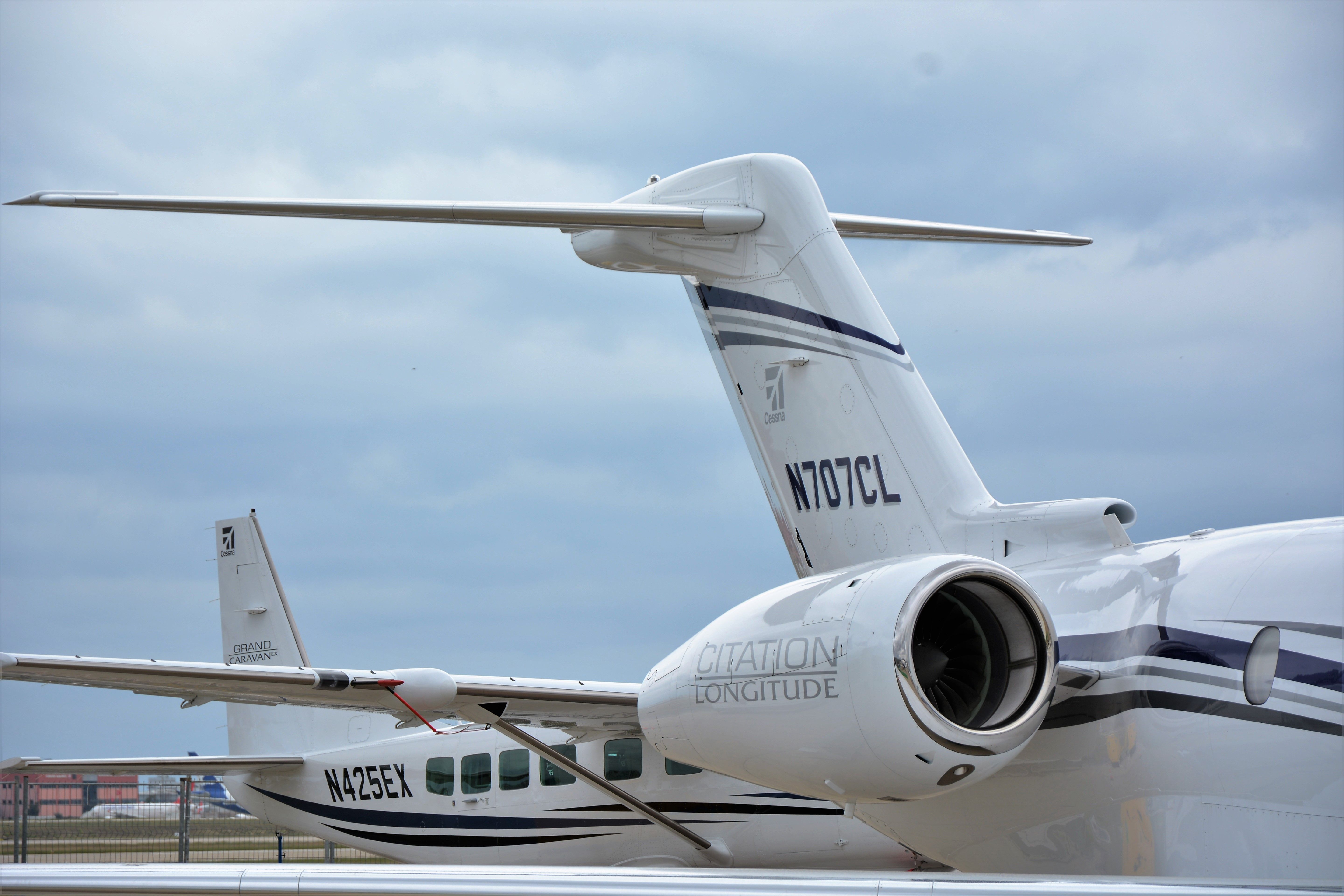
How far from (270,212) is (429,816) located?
7305 millimetres

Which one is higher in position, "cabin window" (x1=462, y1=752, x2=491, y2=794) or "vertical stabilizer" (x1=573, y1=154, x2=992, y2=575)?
"vertical stabilizer" (x1=573, y1=154, x2=992, y2=575)

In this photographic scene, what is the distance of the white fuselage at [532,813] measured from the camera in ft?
32.8

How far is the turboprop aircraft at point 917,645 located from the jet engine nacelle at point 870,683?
1 cm

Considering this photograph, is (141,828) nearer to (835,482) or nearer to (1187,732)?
(835,482)

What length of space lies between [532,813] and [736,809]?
2404mm

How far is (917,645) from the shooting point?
603 centimetres

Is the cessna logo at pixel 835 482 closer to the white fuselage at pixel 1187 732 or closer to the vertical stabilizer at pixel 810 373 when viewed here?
the vertical stabilizer at pixel 810 373

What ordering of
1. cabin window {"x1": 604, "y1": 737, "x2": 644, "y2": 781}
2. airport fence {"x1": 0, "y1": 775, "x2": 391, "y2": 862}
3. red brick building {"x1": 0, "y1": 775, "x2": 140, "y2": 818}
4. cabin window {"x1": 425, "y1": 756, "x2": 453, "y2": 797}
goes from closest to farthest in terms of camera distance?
1. cabin window {"x1": 604, "y1": 737, "x2": 644, "y2": 781}
2. cabin window {"x1": 425, "y1": 756, "x2": 453, "y2": 797}
3. airport fence {"x1": 0, "y1": 775, "x2": 391, "y2": 862}
4. red brick building {"x1": 0, "y1": 775, "x2": 140, "y2": 818}

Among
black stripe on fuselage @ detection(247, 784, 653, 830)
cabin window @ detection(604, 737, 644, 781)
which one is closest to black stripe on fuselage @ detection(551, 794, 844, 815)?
black stripe on fuselage @ detection(247, 784, 653, 830)

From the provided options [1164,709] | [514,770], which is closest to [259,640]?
[514,770]

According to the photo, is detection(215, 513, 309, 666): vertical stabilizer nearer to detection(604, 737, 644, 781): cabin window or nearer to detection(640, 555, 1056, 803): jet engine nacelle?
detection(604, 737, 644, 781): cabin window

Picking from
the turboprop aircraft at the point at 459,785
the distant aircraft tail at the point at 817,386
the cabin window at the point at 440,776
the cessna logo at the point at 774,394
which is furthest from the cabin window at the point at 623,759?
the cessna logo at the point at 774,394

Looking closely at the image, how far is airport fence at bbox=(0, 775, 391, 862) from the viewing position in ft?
63.3

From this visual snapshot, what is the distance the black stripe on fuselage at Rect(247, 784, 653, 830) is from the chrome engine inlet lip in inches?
238
